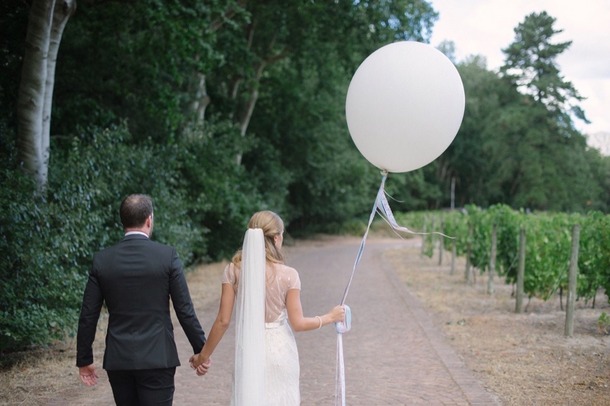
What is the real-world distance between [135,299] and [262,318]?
754 millimetres

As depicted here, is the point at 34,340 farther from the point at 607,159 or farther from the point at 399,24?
the point at 607,159

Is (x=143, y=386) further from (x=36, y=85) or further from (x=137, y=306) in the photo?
(x=36, y=85)

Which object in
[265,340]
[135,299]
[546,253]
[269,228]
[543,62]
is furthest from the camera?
[543,62]

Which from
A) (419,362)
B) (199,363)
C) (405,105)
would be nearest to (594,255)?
(419,362)

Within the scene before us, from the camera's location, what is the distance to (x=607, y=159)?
6334 cm

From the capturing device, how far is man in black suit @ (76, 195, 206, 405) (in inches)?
159

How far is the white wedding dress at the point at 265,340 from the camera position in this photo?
4.24 meters

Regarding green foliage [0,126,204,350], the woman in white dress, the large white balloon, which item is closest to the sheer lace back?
the woman in white dress

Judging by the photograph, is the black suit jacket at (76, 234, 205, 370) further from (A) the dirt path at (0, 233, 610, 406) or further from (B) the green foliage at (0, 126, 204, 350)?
(B) the green foliage at (0, 126, 204, 350)

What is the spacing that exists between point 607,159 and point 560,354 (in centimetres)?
5969

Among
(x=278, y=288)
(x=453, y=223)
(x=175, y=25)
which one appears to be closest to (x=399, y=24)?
(x=453, y=223)

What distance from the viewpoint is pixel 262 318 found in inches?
168

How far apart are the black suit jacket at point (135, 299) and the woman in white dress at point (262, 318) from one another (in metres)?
0.34

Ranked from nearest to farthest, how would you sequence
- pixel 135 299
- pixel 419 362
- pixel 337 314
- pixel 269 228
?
pixel 135 299
pixel 269 228
pixel 337 314
pixel 419 362
